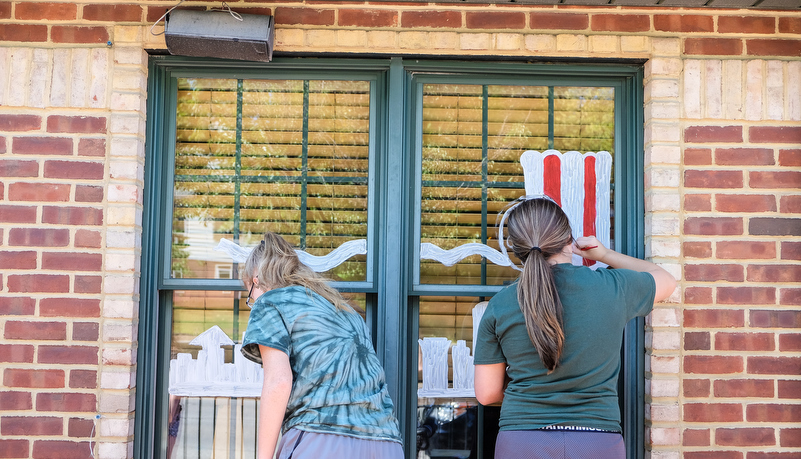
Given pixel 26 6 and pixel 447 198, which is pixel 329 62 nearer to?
pixel 447 198

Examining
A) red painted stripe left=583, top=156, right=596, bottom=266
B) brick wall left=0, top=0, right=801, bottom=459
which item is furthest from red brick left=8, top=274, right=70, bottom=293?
red painted stripe left=583, top=156, right=596, bottom=266

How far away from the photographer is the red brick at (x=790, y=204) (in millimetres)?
2955

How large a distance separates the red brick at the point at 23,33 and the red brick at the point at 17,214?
78 cm

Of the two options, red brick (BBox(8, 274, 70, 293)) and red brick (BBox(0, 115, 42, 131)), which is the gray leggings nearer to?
red brick (BBox(8, 274, 70, 293))

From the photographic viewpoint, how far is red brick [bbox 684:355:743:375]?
290 cm

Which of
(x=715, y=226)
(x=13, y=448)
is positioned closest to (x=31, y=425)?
(x=13, y=448)

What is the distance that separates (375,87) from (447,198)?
0.65 m

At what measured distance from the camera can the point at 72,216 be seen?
2936 mm

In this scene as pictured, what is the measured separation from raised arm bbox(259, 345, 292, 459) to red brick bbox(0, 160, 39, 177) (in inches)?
60.5

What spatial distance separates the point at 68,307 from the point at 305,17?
170 centimetres

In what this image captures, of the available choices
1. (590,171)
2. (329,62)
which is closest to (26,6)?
(329,62)

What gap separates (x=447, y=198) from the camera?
10.5 feet

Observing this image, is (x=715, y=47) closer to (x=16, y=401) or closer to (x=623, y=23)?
(x=623, y=23)

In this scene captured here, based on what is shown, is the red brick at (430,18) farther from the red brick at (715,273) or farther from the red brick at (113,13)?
the red brick at (715,273)
